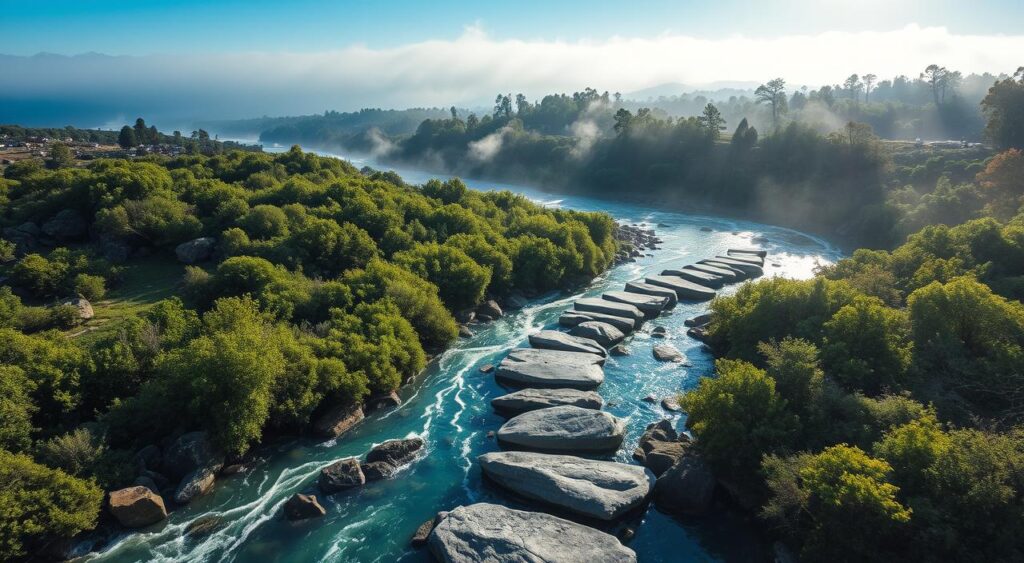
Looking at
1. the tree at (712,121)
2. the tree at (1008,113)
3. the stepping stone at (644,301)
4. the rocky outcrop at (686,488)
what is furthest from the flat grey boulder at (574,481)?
the tree at (712,121)

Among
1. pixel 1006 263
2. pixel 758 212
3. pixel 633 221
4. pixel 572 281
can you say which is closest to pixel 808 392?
pixel 1006 263

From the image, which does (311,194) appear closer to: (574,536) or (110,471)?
(110,471)

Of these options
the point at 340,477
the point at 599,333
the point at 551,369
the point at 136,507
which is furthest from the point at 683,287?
the point at 136,507

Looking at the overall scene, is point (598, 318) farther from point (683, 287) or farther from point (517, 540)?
point (517, 540)

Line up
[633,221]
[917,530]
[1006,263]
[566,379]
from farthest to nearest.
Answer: [633,221]
[1006,263]
[566,379]
[917,530]

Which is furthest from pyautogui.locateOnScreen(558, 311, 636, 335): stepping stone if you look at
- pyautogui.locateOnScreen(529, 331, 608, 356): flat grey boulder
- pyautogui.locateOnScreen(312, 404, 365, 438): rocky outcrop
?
pyautogui.locateOnScreen(312, 404, 365, 438): rocky outcrop

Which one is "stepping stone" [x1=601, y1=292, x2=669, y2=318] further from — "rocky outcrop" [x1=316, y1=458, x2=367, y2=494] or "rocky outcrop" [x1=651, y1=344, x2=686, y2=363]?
"rocky outcrop" [x1=316, y1=458, x2=367, y2=494]
